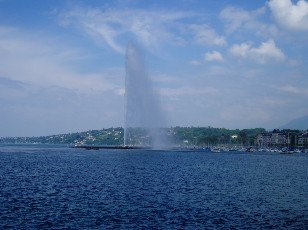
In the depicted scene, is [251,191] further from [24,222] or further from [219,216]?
[24,222]

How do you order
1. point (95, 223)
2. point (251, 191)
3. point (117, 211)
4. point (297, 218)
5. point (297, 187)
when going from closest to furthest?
point (95, 223) → point (297, 218) → point (117, 211) → point (251, 191) → point (297, 187)

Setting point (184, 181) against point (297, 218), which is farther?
point (184, 181)

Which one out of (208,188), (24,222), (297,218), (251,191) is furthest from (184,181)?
(24,222)

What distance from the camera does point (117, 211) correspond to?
115 ft

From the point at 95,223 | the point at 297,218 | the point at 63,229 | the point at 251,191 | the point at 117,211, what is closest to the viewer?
the point at 63,229

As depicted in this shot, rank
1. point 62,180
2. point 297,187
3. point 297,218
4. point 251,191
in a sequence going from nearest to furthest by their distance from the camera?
1. point 297,218
2. point 251,191
3. point 297,187
4. point 62,180

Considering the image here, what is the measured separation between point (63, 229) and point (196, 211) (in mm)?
12277

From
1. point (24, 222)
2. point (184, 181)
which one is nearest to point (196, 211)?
point (24, 222)

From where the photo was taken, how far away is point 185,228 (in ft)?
95.3

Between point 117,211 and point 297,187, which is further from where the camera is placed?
point 297,187

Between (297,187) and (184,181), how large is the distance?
611 inches

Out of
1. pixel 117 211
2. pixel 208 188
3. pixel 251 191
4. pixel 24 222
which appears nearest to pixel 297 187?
pixel 251 191

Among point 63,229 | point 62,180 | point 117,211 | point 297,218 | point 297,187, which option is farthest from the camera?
point 62,180

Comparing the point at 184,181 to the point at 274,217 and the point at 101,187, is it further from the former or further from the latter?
the point at 274,217
